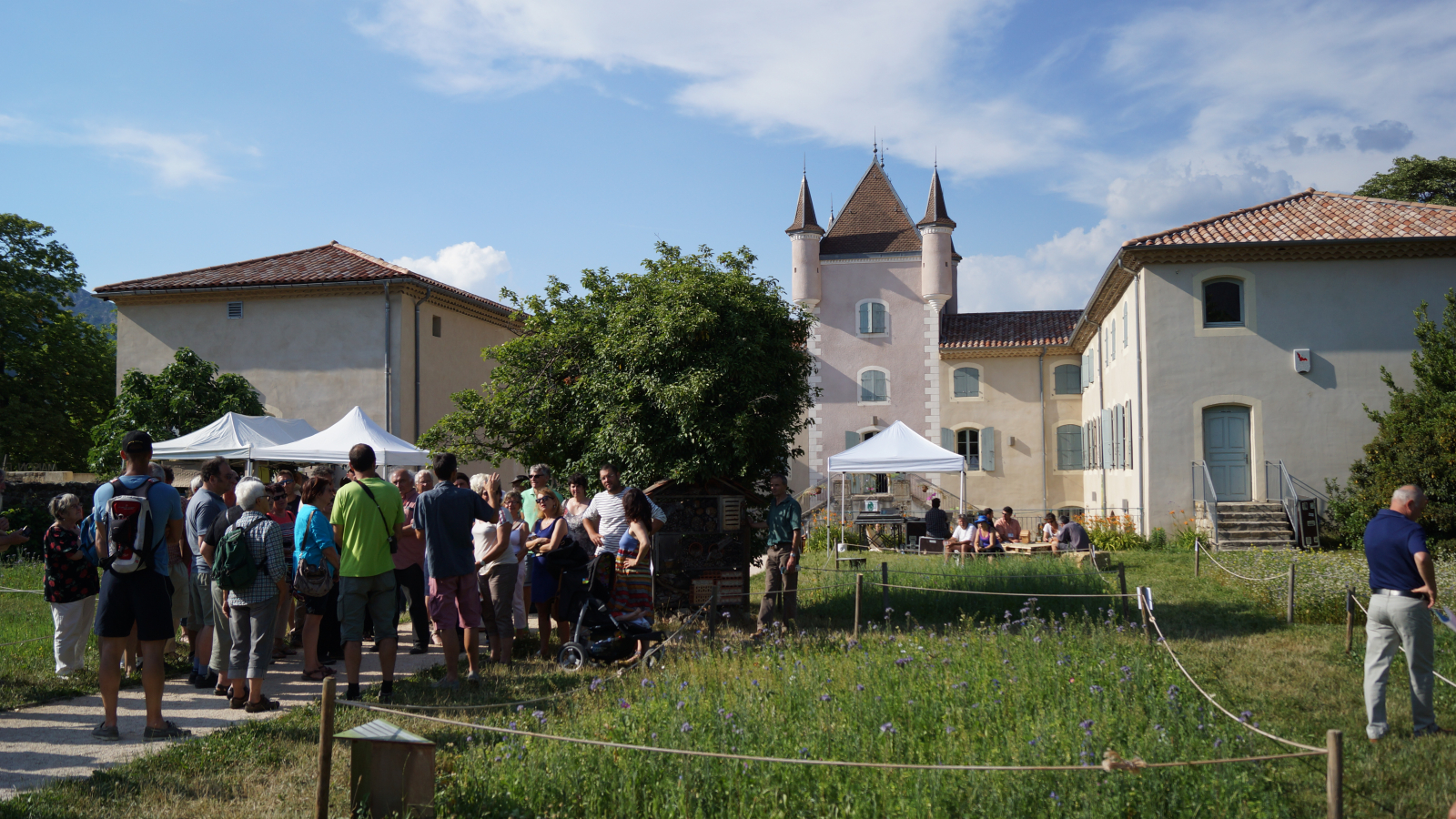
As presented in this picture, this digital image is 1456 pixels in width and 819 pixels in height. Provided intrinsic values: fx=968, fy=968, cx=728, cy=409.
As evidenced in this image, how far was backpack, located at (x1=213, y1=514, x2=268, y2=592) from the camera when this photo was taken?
629 cm

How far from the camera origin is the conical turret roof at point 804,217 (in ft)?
107

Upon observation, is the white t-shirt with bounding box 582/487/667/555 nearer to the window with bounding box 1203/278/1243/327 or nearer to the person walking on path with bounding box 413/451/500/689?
the person walking on path with bounding box 413/451/500/689

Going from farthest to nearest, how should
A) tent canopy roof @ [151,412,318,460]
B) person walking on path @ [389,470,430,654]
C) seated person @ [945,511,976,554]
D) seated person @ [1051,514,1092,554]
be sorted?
seated person @ [945,511,976,554]
seated person @ [1051,514,1092,554]
tent canopy roof @ [151,412,318,460]
person walking on path @ [389,470,430,654]

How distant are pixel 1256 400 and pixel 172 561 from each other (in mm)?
19113

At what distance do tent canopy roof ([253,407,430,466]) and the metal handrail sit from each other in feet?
46.9

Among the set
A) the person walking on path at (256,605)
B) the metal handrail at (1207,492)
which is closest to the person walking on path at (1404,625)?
the person walking on path at (256,605)

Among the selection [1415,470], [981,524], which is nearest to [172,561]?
[981,524]

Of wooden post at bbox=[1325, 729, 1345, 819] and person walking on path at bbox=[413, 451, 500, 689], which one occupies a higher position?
person walking on path at bbox=[413, 451, 500, 689]

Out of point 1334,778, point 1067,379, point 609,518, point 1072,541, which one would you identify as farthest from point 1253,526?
point 1334,778

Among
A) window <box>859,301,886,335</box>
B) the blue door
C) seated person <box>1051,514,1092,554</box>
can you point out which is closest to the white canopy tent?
seated person <box>1051,514,1092,554</box>

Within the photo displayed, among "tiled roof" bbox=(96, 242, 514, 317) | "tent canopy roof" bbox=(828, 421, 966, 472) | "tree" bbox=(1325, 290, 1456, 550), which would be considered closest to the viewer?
"tree" bbox=(1325, 290, 1456, 550)

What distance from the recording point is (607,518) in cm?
849

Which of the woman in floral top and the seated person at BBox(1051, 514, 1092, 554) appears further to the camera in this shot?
the seated person at BBox(1051, 514, 1092, 554)

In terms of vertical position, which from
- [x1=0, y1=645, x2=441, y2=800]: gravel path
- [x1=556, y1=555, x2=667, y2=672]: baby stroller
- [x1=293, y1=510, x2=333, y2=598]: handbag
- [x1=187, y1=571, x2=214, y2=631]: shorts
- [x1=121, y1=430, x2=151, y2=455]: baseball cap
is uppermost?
[x1=121, y1=430, x2=151, y2=455]: baseball cap
